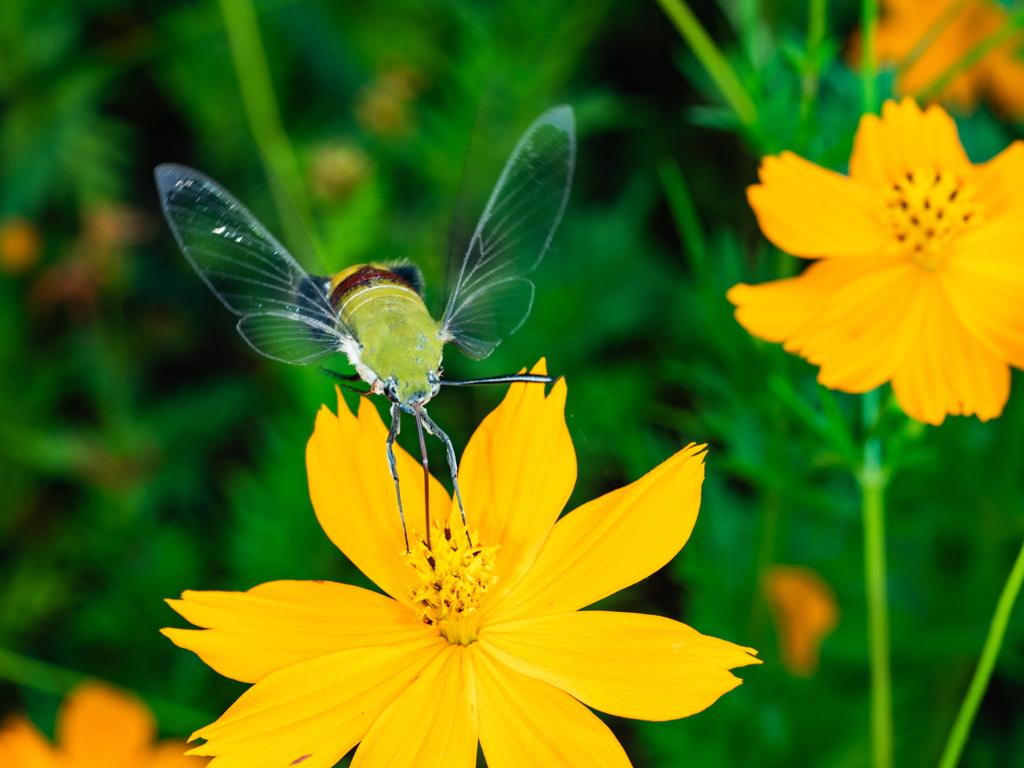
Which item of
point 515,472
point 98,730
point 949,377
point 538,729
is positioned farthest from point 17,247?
point 949,377

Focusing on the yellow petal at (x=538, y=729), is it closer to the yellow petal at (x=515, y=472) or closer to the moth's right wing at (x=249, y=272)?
the yellow petal at (x=515, y=472)

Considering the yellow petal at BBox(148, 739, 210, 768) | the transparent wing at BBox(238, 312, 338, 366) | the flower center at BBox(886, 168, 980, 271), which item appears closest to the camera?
the transparent wing at BBox(238, 312, 338, 366)

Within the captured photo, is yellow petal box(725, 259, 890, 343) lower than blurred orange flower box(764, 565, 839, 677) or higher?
higher

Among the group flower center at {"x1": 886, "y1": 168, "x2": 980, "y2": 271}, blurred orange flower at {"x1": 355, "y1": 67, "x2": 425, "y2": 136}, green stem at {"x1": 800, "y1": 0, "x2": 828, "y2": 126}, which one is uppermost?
blurred orange flower at {"x1": 355, "y1": 67, "x2": 425, "y2": 136}

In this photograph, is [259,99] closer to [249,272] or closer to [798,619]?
[249,272]

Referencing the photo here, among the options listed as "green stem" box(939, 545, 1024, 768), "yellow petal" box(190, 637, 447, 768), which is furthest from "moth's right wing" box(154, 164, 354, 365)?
"green stem" box(939, 545, 1024, 768)

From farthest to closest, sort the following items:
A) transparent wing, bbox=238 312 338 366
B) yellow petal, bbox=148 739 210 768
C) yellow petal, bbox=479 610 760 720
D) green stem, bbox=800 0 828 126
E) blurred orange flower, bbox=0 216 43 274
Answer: blurred orange flower, bbox=0 216 43 274, yellow petal, bbox=148 739 210 768, green stem, bbox=800 0 828 126, transparent wing, bbox=238 312 338 366, yellow petal, bbox=479 610 760 720

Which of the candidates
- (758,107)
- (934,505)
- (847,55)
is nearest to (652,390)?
(934,505)

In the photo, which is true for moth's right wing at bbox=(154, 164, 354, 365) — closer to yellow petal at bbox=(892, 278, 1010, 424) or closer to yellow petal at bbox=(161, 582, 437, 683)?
yellow petal at bbox=(161, 582, 437, 683)
